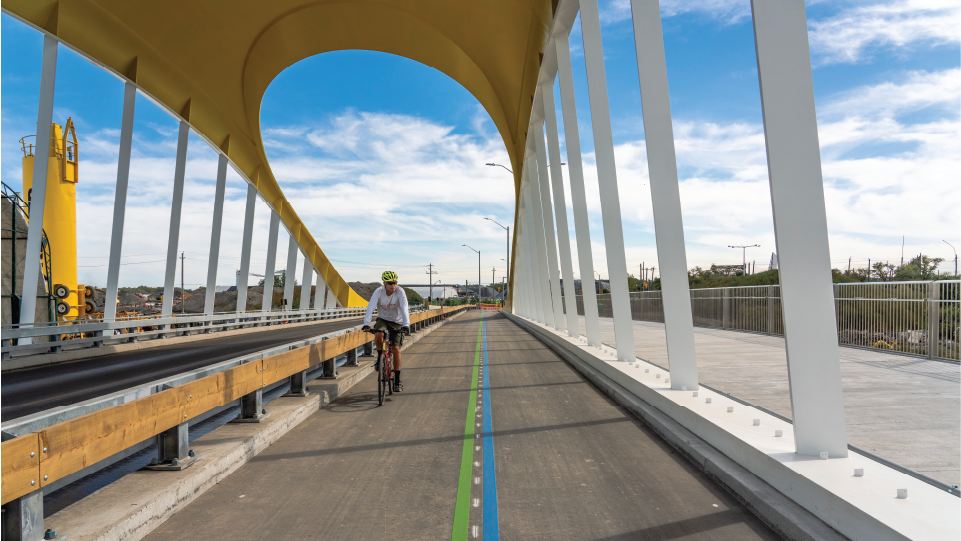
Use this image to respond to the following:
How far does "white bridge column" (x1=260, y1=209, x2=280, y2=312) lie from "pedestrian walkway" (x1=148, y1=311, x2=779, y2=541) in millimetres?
26499

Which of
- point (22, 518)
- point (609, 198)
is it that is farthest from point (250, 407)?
point (609, 198)

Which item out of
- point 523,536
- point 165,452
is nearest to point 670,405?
point 523,536

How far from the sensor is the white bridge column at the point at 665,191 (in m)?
7.01

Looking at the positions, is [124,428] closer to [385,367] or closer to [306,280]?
[385,367]

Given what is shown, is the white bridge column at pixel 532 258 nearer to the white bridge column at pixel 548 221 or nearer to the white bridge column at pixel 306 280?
the white bridge column at pixel 548 221

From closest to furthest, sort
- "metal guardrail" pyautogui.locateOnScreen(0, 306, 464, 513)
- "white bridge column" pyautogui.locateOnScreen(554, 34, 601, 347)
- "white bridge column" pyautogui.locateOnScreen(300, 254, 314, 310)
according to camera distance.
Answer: "metal guardrail" pyautogui.locateOnScreen(0, 306, 464, 513), "white bridge column" pyautogui.locateOnScreen(554, 34, 601, 347), "white bridge column" pyautogui.locateOnScreen(300, 254, 314, 310)

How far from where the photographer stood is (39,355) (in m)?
13.8

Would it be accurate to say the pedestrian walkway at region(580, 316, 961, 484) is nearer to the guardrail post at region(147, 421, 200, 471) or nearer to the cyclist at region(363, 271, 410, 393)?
the cyclist at region(363, 271, 410, 393)

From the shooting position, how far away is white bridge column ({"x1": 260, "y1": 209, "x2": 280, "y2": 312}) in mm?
32491

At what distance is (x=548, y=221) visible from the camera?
1945 cm

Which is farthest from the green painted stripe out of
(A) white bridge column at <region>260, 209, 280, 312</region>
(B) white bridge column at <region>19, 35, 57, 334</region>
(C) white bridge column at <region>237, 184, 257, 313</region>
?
(A) white bridge column at <region>260, 209, 280, 312</region>

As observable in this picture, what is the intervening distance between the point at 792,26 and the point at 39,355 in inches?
651

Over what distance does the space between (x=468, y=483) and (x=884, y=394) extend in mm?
6051

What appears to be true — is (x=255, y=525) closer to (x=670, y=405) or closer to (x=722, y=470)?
(x=722, y=470)
